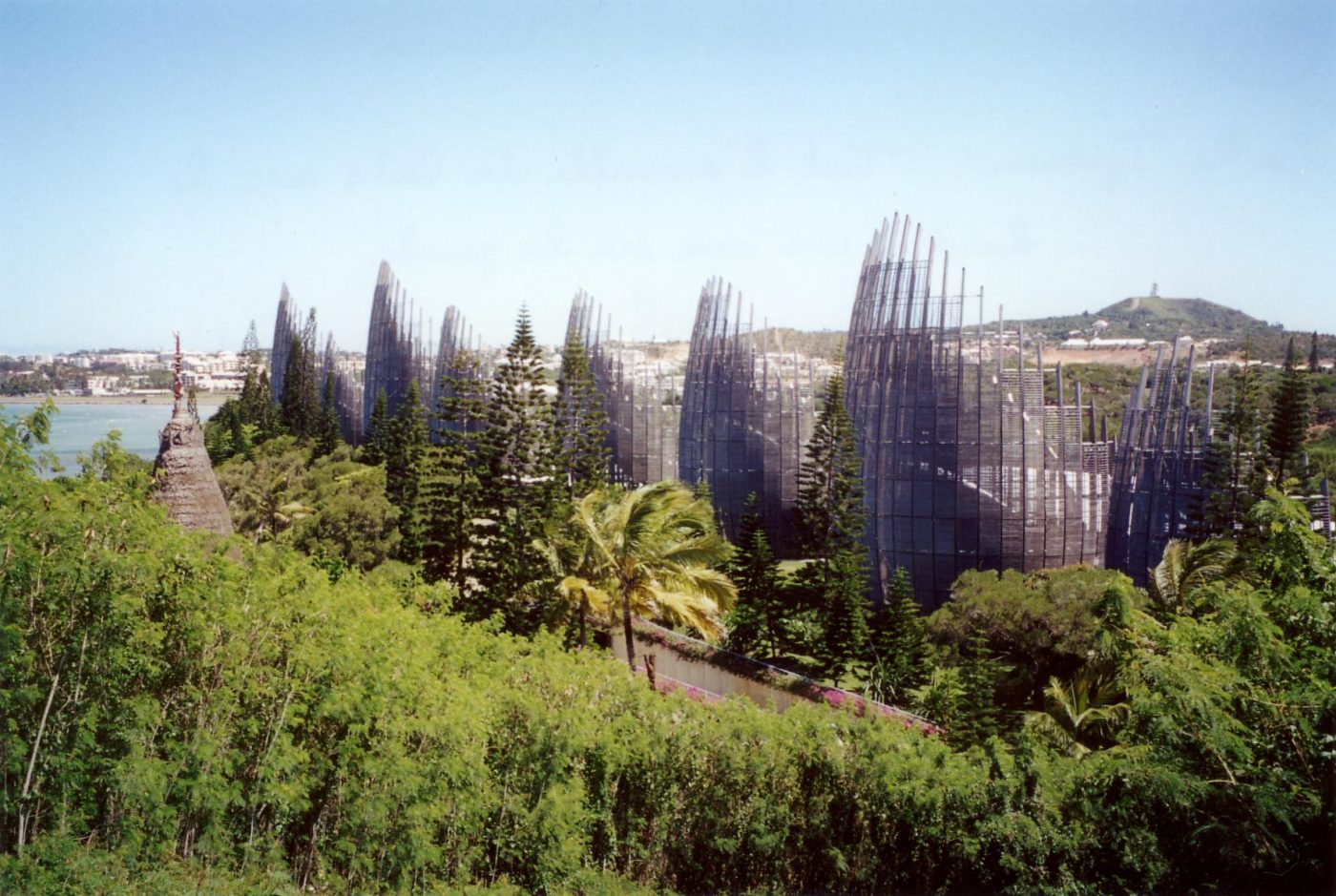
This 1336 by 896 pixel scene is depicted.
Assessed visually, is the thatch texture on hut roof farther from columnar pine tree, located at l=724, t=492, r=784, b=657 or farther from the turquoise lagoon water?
columnar pine tree, located at l=724, t=492, r=784, b=657

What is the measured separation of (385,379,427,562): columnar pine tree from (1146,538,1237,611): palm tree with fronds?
13591 mm

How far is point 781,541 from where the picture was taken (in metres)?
28.5

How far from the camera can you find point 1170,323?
224 ft

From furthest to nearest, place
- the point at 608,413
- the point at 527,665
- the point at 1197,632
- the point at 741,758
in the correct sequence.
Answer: the point at 608,413, the point at 527,665, the point at 1197,632, the point at 741,758

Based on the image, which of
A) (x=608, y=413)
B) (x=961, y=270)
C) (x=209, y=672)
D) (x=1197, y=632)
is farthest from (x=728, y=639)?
(x=608, y=413)

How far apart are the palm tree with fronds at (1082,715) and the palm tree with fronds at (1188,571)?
2.06 meters

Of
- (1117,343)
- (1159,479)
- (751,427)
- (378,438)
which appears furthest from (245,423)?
(1117,343)

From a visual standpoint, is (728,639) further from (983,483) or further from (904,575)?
(983,483)

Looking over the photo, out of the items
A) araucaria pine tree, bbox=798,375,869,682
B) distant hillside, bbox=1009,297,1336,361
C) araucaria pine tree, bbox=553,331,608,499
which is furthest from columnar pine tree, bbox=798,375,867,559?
distant hillside, bbox=1009,297,1336,361

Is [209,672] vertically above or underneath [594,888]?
above

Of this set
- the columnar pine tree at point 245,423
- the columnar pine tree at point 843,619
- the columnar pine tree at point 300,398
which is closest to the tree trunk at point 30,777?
the columnar pine tree at point 843,619

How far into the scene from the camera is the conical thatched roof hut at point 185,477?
40.1 ft

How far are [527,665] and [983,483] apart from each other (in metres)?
11.9

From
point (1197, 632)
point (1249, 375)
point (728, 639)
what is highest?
point (1249, 375)
